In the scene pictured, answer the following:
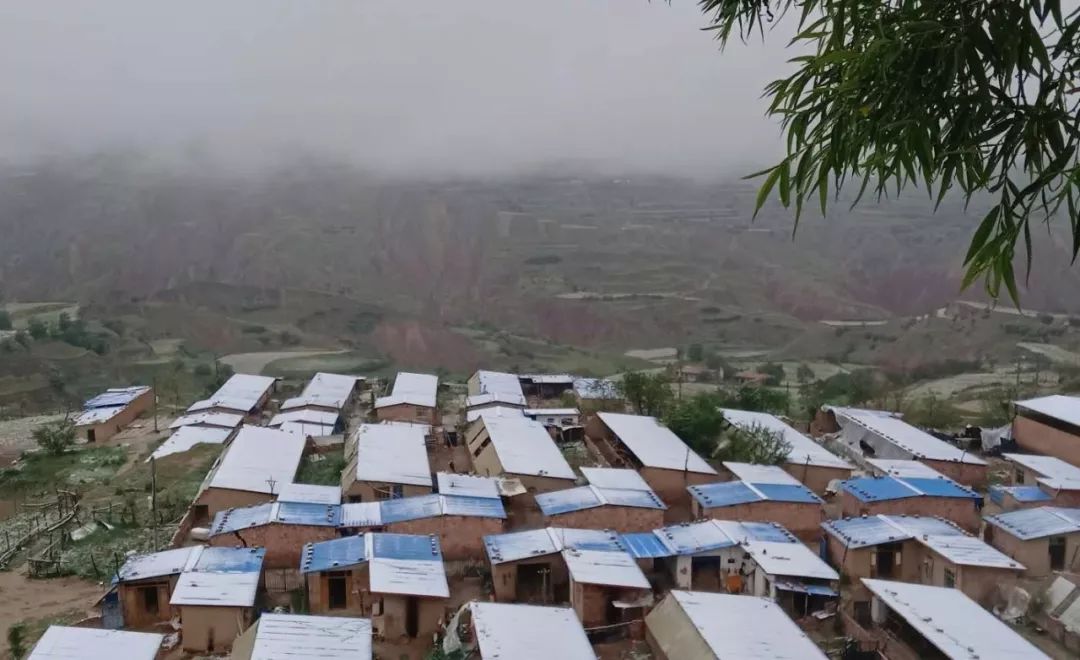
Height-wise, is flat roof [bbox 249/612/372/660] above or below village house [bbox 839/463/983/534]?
above

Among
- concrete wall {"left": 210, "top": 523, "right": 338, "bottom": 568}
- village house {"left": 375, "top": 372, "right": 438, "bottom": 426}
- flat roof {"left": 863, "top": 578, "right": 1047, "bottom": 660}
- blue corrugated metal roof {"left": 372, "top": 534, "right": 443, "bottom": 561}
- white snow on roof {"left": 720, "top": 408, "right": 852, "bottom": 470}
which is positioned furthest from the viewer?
village house {"left": 375, "top": 372, "right": 438, "bottom": 426}

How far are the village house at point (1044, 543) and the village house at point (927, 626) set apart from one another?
2434 millimetres

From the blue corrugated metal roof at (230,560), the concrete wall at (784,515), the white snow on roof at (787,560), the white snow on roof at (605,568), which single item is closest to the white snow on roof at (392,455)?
the blue corrugated metal roof at (230,560)

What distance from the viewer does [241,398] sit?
2281 centimetres

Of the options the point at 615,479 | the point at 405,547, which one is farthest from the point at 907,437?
the point at 405,547

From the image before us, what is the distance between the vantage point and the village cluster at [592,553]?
346 inches

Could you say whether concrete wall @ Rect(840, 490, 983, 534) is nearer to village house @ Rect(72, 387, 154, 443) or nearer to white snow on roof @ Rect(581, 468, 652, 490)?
white snow on roof @ Rect(581, 468, 652, 490)

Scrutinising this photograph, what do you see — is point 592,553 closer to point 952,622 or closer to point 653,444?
point 952,622

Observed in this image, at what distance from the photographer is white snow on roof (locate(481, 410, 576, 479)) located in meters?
14.8

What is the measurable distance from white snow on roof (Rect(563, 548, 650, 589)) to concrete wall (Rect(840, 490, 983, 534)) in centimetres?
468

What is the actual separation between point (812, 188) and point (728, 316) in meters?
51.7

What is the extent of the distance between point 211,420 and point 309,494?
8165 millimetres

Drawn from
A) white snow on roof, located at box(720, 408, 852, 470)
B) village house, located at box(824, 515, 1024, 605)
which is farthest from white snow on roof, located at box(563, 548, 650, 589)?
white snow on roof, located at box(720, 408, 852, 470)

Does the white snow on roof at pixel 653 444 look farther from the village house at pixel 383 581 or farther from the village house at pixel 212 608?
the village house at pixel 212 608
